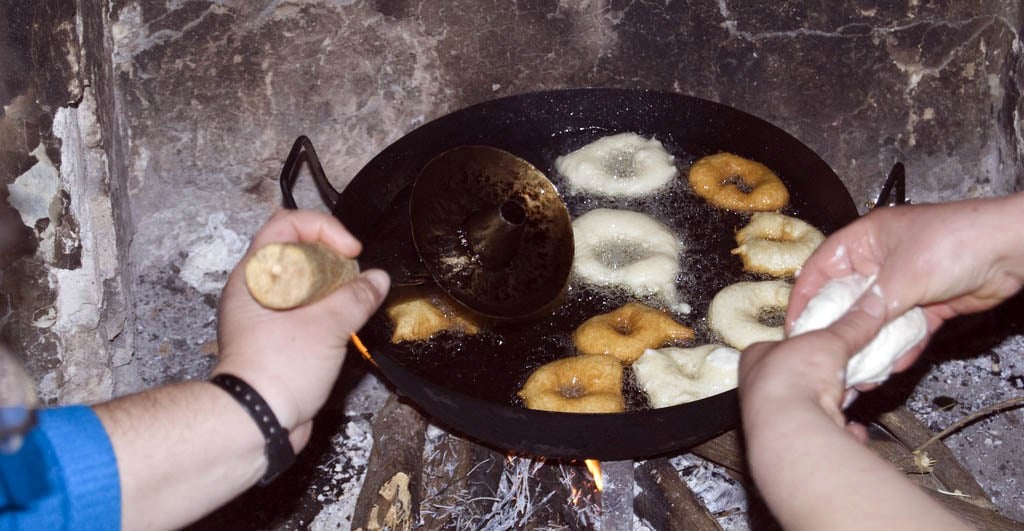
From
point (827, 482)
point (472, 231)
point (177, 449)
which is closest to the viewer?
point (827, 482)

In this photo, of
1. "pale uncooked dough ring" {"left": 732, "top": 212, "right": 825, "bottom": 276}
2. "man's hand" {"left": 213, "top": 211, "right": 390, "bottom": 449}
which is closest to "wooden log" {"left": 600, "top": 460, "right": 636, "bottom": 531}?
"pale uncooked dough ring" {"left": 732, "top": 212, "right": 825, "bottom": 276}

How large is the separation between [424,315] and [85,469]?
1.23 metres

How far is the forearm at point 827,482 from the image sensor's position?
1.31m

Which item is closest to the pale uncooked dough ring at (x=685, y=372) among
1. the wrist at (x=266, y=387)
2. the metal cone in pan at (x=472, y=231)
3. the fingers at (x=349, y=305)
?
the metal cone in pan at (x=472, y=231)

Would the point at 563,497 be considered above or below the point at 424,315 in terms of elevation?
below

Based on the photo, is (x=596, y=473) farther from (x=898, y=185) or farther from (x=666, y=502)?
(x=898, y=185)

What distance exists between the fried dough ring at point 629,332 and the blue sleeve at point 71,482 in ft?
4.66

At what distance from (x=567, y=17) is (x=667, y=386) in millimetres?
1668

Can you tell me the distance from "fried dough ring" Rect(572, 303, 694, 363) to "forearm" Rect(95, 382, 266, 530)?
115cm

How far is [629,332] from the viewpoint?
8.75 feet

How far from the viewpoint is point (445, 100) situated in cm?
349

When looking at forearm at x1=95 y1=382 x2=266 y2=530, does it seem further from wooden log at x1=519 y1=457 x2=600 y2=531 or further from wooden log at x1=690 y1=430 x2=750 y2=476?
wooden log at x1=690 y1=430 x2=750 y2=476

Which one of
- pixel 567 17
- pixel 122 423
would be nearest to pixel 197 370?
pixel 122 423

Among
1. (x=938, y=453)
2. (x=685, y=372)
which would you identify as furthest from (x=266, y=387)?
(x=938, y=453)
